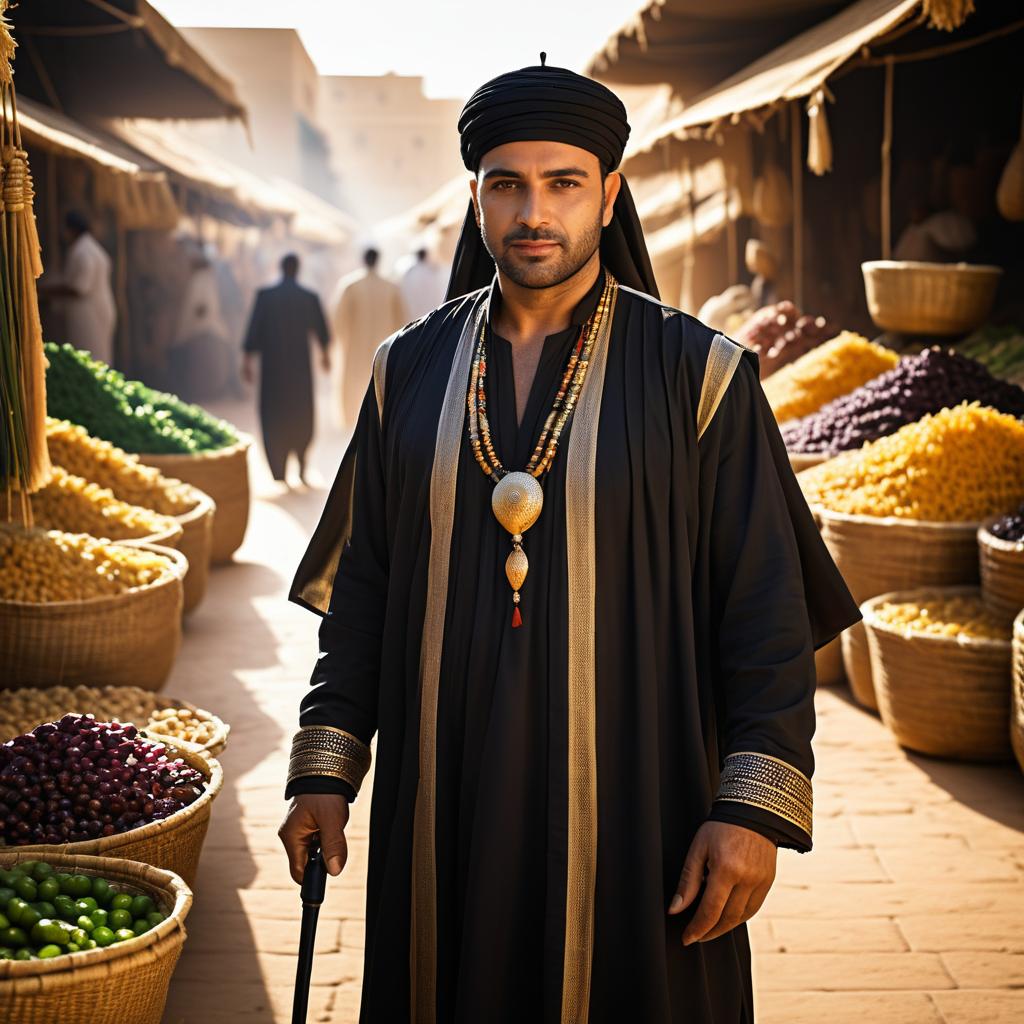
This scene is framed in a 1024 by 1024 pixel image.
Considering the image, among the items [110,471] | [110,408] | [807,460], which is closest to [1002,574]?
[807,460]

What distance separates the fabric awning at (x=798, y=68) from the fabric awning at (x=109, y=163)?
4.28 m

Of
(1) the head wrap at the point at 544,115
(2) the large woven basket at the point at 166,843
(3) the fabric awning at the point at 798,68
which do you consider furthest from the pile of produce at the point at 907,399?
(1) the head wrap at the point at 544,115

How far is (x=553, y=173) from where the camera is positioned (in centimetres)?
215

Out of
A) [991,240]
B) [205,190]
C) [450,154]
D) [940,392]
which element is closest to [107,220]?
[205,190]

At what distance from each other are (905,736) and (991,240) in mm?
5740

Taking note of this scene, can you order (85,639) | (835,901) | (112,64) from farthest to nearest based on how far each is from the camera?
(112,64) < (85,639) < (835,901)

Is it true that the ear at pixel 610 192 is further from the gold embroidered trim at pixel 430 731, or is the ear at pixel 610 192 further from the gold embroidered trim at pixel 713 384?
the gold embroidered trim at pixel 430 731

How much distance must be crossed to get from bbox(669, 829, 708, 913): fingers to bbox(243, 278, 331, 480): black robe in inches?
364

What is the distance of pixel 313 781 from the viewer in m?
2.24

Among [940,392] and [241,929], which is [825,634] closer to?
[241,929]

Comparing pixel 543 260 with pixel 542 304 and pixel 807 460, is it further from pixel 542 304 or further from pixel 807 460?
pixel 807 460

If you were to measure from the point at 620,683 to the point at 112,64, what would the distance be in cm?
1326

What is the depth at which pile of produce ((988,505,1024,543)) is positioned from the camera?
4609 mm

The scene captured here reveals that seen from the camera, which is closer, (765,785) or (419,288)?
(765,785)
